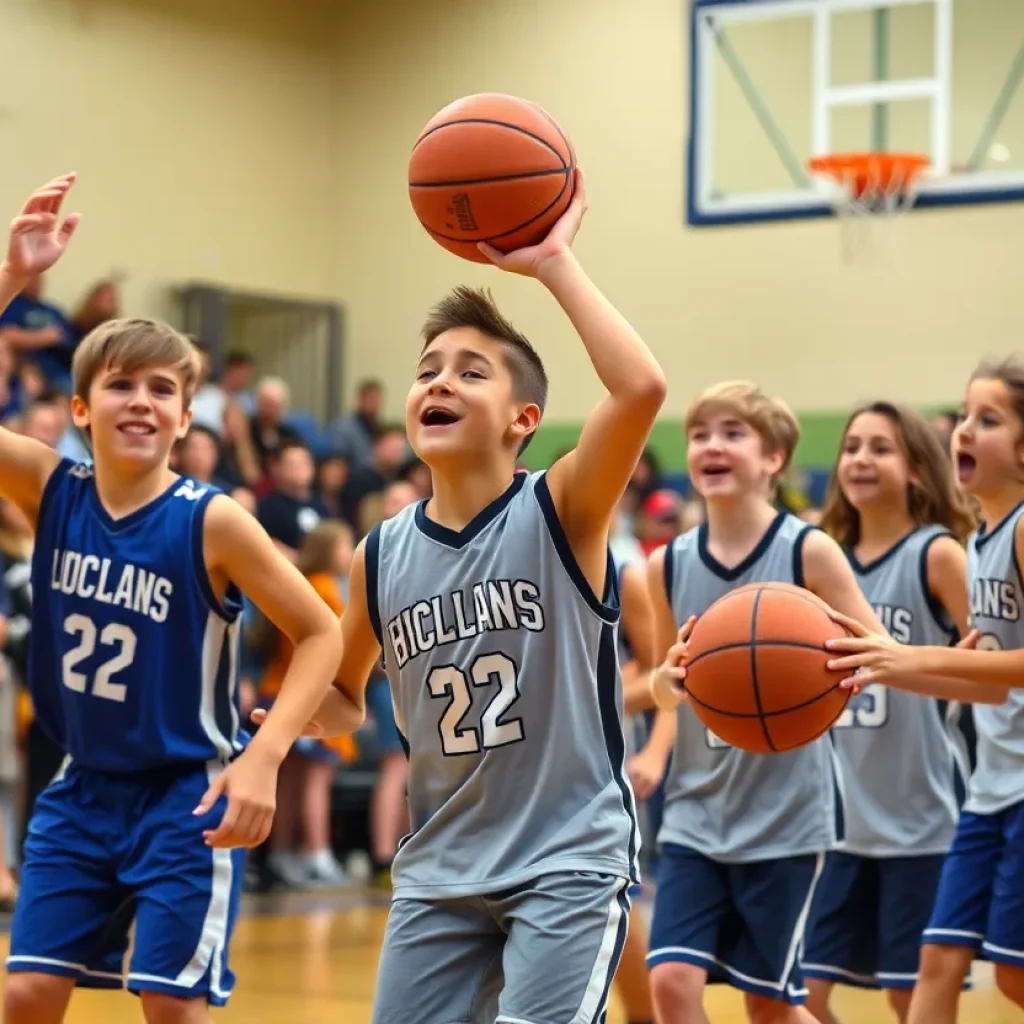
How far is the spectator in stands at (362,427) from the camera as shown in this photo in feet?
51.0

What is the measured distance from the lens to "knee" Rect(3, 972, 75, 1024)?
13.2 ft

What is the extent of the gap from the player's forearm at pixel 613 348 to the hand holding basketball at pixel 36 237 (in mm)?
1447

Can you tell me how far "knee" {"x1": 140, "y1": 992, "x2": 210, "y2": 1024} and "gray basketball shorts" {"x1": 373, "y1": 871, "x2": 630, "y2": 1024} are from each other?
70cm

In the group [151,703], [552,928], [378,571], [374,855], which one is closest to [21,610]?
[374,855]

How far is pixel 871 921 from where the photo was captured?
548 centimetres

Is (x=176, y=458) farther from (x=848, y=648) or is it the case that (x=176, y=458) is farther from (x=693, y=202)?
(x=848, y=648)

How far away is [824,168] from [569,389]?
4427 millimetres

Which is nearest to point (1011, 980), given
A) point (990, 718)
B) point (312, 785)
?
point (990, 718)

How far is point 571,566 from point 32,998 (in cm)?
158

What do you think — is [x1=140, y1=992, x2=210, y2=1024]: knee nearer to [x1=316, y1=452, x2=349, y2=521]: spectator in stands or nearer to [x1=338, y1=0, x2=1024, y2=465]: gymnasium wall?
[x1=316, y1=452, x2=349, y2=521]: spectator in stands

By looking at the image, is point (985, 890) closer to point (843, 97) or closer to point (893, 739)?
point (893, 739)

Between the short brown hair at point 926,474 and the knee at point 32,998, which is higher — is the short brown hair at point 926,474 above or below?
above

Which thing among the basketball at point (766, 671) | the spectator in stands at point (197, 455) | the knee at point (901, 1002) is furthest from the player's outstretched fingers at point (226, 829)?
the spectator in stands at point (197, 455)

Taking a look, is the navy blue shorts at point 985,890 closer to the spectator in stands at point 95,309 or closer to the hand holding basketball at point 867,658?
the hand holding basketball at point 867,658
